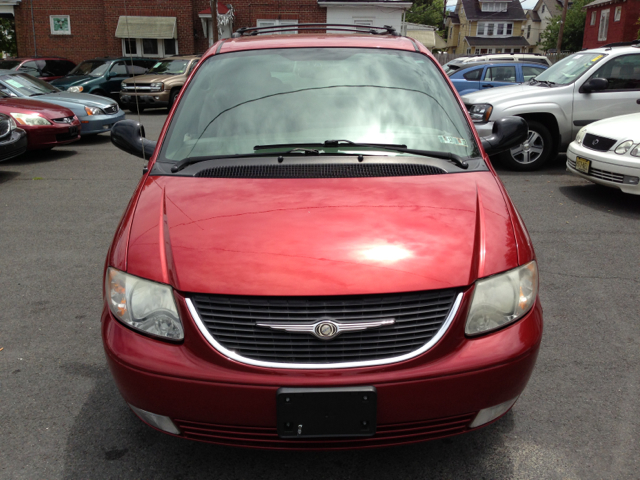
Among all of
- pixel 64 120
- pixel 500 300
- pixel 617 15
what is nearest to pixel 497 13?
pixel 617 15

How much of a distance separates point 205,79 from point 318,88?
2.14 ft

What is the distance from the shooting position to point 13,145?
8.49m

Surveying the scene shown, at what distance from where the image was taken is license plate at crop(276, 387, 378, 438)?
6.48 feet

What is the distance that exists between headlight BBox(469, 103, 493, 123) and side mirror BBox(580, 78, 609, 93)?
4.55 ft

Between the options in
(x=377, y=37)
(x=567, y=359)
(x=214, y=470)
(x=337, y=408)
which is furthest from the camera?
(x=377, y=37)

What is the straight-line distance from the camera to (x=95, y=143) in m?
12.2

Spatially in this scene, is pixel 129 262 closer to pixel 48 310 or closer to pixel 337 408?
pixel 337 408

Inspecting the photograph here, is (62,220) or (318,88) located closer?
(318,88)

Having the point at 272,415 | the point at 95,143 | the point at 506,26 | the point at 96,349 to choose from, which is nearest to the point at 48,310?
the point at 96,349

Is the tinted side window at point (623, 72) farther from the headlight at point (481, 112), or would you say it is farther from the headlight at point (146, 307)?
the headlight at point (146, 307)

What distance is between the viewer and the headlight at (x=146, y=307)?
6.93ft

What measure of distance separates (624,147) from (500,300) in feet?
17.8

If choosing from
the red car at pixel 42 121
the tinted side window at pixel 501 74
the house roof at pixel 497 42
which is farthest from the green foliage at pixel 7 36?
the house roof at pixel 497 42

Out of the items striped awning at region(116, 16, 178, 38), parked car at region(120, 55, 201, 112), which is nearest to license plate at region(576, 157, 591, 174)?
Answer: parked car at region(120, 55, 201, 112)
